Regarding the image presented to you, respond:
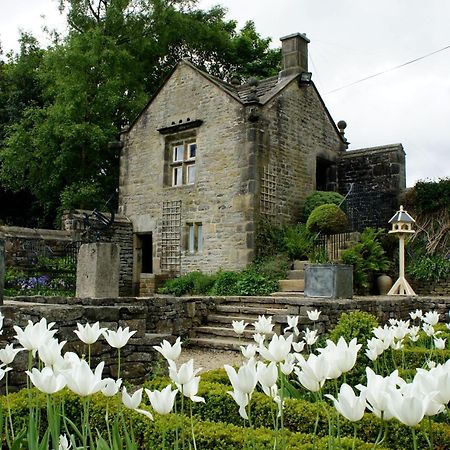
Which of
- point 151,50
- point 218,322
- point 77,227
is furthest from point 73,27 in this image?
point 218,322

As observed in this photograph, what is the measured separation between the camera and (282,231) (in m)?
15.1

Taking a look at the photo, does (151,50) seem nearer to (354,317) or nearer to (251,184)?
(251,184)

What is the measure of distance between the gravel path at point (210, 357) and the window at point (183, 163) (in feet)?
27.2

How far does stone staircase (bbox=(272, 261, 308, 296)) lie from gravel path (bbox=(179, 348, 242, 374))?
12.4ft

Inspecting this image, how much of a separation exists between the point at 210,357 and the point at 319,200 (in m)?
8.83

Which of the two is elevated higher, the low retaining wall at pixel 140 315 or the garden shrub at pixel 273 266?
the garden shrub at pixel 273 266

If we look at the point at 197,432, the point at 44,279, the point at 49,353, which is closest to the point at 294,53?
the point at 44,279

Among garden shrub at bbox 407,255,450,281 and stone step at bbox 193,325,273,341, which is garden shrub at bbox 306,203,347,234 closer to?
garden shrub at bbox 407,255,450,281

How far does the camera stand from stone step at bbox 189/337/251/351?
891 centimetres

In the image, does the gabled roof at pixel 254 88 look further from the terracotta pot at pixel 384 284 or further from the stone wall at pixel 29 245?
the terracotta pot at pixel 384 284

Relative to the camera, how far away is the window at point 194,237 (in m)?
15.9

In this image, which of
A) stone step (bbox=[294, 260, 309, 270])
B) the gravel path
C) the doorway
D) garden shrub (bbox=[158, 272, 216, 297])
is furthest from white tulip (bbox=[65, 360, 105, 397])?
the doorway

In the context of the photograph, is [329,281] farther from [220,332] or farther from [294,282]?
[294,282]

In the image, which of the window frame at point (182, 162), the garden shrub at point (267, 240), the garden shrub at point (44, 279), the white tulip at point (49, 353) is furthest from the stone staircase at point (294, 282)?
the white tulip at point (49, 353)
